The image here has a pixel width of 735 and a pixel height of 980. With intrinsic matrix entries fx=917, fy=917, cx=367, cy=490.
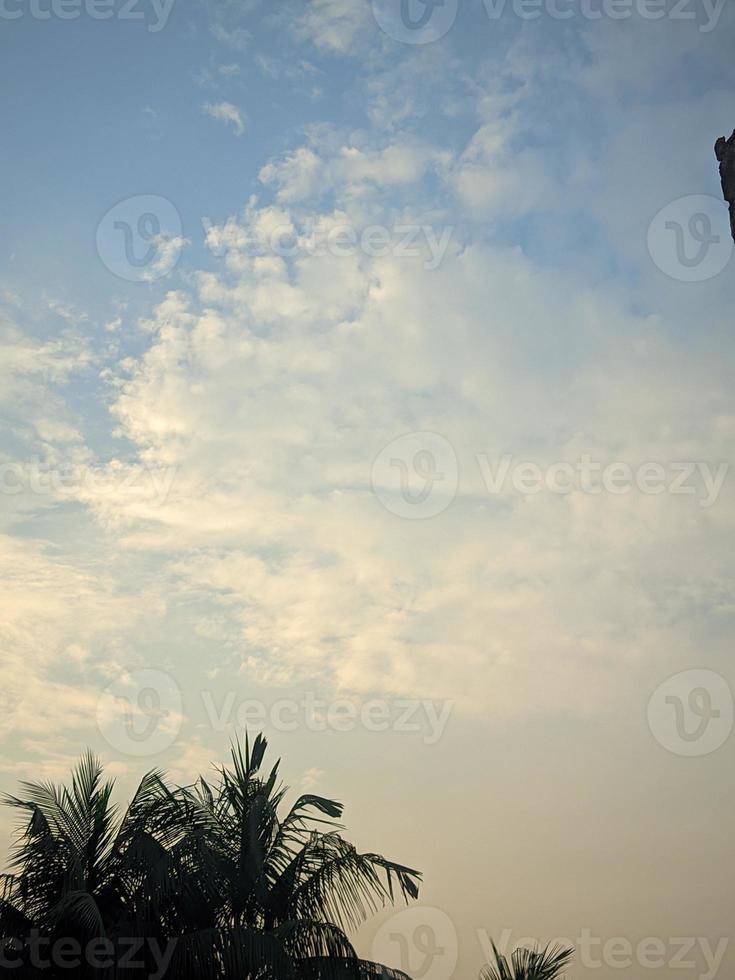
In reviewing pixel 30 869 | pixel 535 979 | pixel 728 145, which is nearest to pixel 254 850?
pixel 30 869

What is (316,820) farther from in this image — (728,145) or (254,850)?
(728,145)

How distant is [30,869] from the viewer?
1628cm

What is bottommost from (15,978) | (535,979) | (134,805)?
(535,979)

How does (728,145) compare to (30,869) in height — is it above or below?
above

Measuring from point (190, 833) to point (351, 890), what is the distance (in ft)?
10.3

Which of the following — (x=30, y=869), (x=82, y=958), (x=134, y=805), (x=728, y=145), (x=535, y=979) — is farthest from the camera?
(x=535, y=979)

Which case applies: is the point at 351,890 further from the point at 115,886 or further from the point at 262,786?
the point at 115,886

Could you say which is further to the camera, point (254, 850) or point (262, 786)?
point (262, 786)

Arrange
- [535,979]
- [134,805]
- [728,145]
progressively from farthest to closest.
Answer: [535,979], [134,805], [728,145]

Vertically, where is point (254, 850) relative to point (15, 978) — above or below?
above

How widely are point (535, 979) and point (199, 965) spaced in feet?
37.3

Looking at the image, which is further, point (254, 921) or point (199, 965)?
point (254, 921)

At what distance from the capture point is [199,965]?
14.5 meters

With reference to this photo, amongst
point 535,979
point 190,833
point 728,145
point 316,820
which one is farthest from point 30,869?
point 728,145
